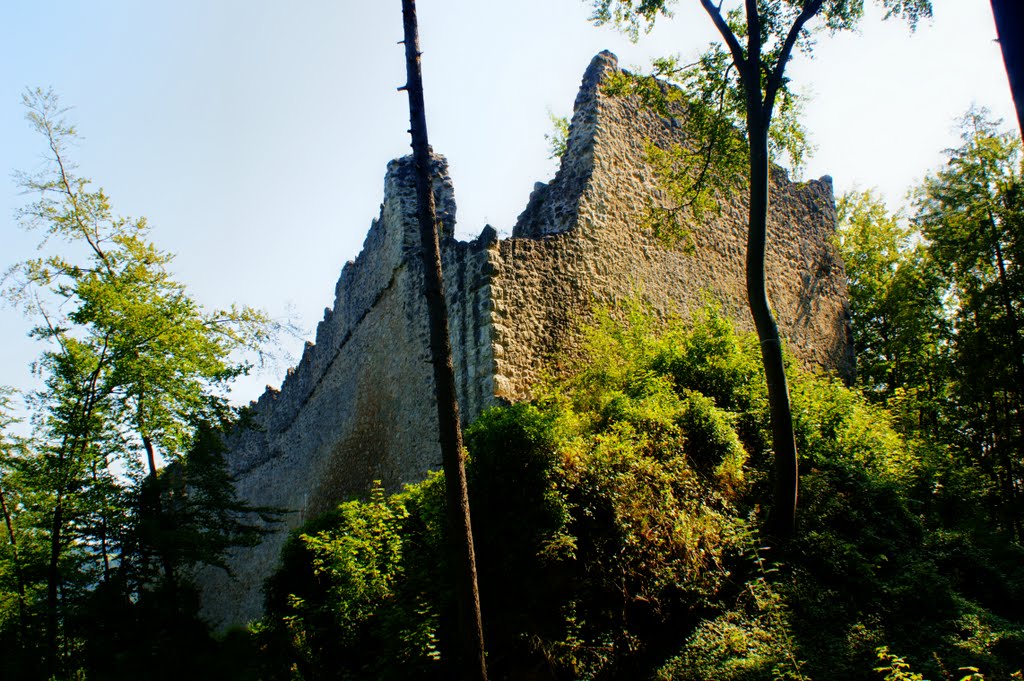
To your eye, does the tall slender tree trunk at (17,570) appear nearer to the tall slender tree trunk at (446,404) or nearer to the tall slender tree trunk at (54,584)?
the tall slender tree trunk at (54,584)

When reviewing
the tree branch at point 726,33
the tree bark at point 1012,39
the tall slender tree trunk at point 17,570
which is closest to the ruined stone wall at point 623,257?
the tree branch at point 726,33

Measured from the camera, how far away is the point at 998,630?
22.0 ft

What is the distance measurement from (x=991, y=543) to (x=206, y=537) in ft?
33.2

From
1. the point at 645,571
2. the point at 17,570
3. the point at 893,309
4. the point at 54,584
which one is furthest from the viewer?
the point at 893,309

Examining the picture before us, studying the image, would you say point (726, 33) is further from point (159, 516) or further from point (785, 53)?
point (159, 516)

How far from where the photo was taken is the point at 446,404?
582cm

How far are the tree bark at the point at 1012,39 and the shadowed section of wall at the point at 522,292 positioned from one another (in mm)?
6764

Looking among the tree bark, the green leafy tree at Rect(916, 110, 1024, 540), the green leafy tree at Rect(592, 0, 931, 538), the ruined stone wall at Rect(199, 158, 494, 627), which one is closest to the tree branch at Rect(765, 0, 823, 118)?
the green leafy tree at Rect(592, 0, 931, 538)

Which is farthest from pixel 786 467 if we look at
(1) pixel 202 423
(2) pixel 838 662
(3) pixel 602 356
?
(1) pixel 202 423

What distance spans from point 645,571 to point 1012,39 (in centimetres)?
529

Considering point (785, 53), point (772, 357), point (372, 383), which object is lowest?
point (772, 357)

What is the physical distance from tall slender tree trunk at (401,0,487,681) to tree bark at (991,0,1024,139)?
4.08m

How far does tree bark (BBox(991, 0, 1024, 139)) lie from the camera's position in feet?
8.45

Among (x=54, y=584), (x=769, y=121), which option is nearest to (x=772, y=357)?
(x=769, y=121)
